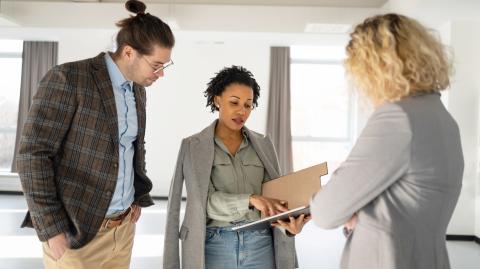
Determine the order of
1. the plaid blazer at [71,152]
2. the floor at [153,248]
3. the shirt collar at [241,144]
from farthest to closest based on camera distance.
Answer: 1. the floor at [153,248]
2. the shirt collar at [241,144]
3. the plaid blazer at [71,152]

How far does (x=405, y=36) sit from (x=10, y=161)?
27.2ft

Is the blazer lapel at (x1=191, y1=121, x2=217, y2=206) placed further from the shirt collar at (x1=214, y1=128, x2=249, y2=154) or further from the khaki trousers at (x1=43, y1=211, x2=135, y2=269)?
the khaki trousers at (x1=43, y1=211, x2=135, y2=269)

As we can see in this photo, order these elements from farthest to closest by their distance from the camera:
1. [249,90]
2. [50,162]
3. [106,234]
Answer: [249,90] → [106,234] → [50,162]

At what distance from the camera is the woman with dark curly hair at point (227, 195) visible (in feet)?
5.45

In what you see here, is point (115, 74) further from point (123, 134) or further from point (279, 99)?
point (279, 99)

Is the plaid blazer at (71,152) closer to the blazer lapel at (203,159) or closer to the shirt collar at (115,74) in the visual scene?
the shirt collar at (115,74)

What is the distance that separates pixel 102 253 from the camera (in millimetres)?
1553

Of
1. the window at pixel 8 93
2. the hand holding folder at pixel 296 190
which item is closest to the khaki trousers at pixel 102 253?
the hand holding folder at pixel 296 190

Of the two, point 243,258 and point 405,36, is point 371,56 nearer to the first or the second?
point 405,36

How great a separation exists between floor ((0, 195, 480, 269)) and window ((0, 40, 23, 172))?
7.73 ft

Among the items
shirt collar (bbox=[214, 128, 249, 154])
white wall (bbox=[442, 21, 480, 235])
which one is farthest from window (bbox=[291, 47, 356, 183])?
shirt collar (bbox=[214, 128, 249, 154])

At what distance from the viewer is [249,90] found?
183cm

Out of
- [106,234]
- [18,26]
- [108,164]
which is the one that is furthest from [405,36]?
[18,26]

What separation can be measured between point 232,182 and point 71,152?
656 millimetres
